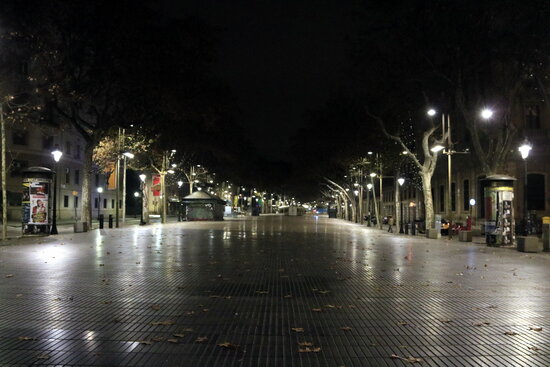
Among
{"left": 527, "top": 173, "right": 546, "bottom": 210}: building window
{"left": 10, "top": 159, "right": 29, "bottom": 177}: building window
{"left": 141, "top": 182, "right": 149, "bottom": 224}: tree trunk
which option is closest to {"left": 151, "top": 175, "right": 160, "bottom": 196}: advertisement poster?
{"left": 141, "top": 182, "right": 149, "bottom": 224}: tree trunk

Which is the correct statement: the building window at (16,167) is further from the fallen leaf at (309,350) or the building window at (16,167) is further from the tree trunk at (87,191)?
the fallen leaf at (309,350)

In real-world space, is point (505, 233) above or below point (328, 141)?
below

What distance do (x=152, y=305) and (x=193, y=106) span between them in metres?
29.2

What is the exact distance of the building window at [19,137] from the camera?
188ft

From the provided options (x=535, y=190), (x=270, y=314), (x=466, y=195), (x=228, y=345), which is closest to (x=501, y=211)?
(x=535, y=190)

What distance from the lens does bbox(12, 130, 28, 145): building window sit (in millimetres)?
57206

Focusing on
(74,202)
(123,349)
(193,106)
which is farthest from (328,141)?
→ (123,349)

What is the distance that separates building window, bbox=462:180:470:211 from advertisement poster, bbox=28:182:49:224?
33.3m

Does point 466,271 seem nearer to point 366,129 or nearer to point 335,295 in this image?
point 335,295

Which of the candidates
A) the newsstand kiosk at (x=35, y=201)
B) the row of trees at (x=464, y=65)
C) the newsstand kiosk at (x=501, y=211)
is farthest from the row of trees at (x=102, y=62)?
the newsstand kiosk at (x=501, y=211)

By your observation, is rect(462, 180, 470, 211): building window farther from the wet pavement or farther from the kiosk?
the wet pavement

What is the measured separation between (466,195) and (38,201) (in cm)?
3413

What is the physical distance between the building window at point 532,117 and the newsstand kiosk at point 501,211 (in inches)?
652

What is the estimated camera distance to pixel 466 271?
1520cm
